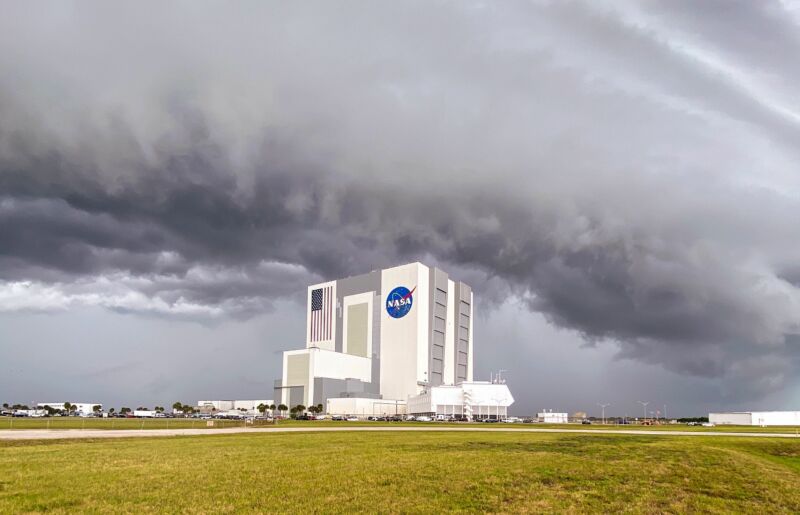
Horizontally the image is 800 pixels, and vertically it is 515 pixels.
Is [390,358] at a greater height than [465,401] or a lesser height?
greater

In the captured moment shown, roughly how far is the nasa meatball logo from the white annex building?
29 cm

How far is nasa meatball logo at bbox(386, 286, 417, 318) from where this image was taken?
18062 centimetres

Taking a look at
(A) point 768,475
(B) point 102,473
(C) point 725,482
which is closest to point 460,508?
(C) point 725,482

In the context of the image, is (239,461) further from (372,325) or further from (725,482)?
(372,325)

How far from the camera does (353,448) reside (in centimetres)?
4078

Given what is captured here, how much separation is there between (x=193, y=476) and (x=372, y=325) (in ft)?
543

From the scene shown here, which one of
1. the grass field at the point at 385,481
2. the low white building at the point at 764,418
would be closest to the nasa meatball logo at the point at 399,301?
the low white building at the point at 764,418

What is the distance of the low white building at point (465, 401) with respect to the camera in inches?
6629

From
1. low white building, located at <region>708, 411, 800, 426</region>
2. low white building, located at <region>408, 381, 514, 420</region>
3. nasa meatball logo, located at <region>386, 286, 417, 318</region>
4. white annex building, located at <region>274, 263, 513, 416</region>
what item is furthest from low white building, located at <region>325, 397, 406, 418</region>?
low white building, located at <region>708, 411, 800, 426</region>

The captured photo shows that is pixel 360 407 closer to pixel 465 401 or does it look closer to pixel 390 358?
pixel 390 358

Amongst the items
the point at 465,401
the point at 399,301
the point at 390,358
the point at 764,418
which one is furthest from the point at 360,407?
the point at 764,418

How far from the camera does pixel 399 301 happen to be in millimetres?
183000

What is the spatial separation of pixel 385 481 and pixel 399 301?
522ft

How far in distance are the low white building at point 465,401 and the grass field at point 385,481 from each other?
133 metres
